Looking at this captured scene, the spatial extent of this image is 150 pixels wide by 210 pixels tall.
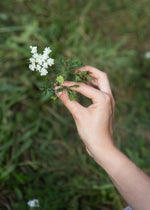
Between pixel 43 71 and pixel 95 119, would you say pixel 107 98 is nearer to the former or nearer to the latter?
pixel 95 119

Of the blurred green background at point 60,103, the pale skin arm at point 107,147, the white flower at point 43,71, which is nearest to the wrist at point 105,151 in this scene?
the pale skin arm at point 107,147

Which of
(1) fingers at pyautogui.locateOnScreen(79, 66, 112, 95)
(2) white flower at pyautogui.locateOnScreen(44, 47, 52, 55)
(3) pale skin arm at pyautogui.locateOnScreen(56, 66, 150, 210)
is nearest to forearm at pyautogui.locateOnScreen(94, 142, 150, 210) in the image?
(3) pale skin arm at pyautogui.locateOnScreen(56, 66, 150, 210)

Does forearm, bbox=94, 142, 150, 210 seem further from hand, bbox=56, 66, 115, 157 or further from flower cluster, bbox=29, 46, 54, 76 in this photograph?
flower cluster, bbox=29, 46, 54, 76

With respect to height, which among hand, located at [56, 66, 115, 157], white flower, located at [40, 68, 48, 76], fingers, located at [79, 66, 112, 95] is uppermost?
white flower, located at [40, 68, 48, 76]

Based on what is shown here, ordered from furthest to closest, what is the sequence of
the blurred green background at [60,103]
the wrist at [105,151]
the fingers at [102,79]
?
the blurred green background at [60,103] < the fingers at [102,79] < the wrist at [105,151]

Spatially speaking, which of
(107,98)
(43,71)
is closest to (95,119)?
(107,98)

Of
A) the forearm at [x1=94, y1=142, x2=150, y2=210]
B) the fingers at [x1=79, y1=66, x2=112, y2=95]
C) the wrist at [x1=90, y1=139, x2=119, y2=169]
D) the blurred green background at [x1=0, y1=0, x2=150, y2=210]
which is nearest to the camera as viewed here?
the forearm at [x1=94, y1=142, x2=150, y2=210]

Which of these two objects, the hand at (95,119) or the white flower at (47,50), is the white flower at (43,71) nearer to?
the white flower at (47,50)
